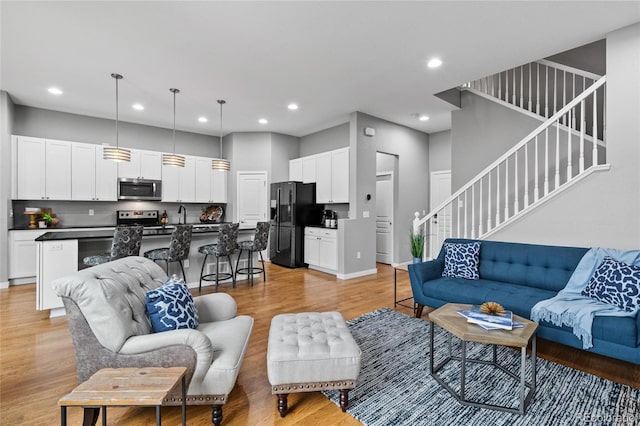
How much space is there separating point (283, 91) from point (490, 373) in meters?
4.24

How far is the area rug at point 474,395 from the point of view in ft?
5.84

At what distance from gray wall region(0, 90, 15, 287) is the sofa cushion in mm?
4414

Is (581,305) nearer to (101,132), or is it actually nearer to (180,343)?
(180,343)

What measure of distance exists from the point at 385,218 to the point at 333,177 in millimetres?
1646

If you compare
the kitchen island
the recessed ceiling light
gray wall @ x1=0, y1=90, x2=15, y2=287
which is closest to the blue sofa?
the recessed ceiling light

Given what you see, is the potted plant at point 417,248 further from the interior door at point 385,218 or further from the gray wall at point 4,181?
the gray wall at point 4,181

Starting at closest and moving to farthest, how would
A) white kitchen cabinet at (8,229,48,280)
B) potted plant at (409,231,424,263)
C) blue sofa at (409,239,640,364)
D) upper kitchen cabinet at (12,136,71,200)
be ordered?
1. blue sofa at (409,239,640,364)
2. potted plant at (409,231,424,263)
3. white kitchen cabinet at (8,229,48,280)
4. upper kitchen cabinet at (12,136,71,200)

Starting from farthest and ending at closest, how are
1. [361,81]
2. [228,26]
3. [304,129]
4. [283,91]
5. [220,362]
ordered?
[304,129] < [283,91] < [361,81] < [228,26] < [220,362]

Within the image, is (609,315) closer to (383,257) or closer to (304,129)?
(383,257)

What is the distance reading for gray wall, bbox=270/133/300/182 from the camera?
277 inches

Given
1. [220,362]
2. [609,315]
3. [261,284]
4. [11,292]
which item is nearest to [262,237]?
[261,284]

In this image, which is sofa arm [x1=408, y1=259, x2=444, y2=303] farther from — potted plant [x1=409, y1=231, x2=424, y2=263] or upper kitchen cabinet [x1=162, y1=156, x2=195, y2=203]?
upper kitchen cabinet [x1=162, y1=156, x2=195, y2=203]

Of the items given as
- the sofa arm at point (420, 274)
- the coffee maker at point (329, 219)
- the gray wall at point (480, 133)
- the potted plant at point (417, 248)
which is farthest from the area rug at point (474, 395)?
the coffee maker at point (329, 219)

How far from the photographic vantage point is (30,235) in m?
4.84
